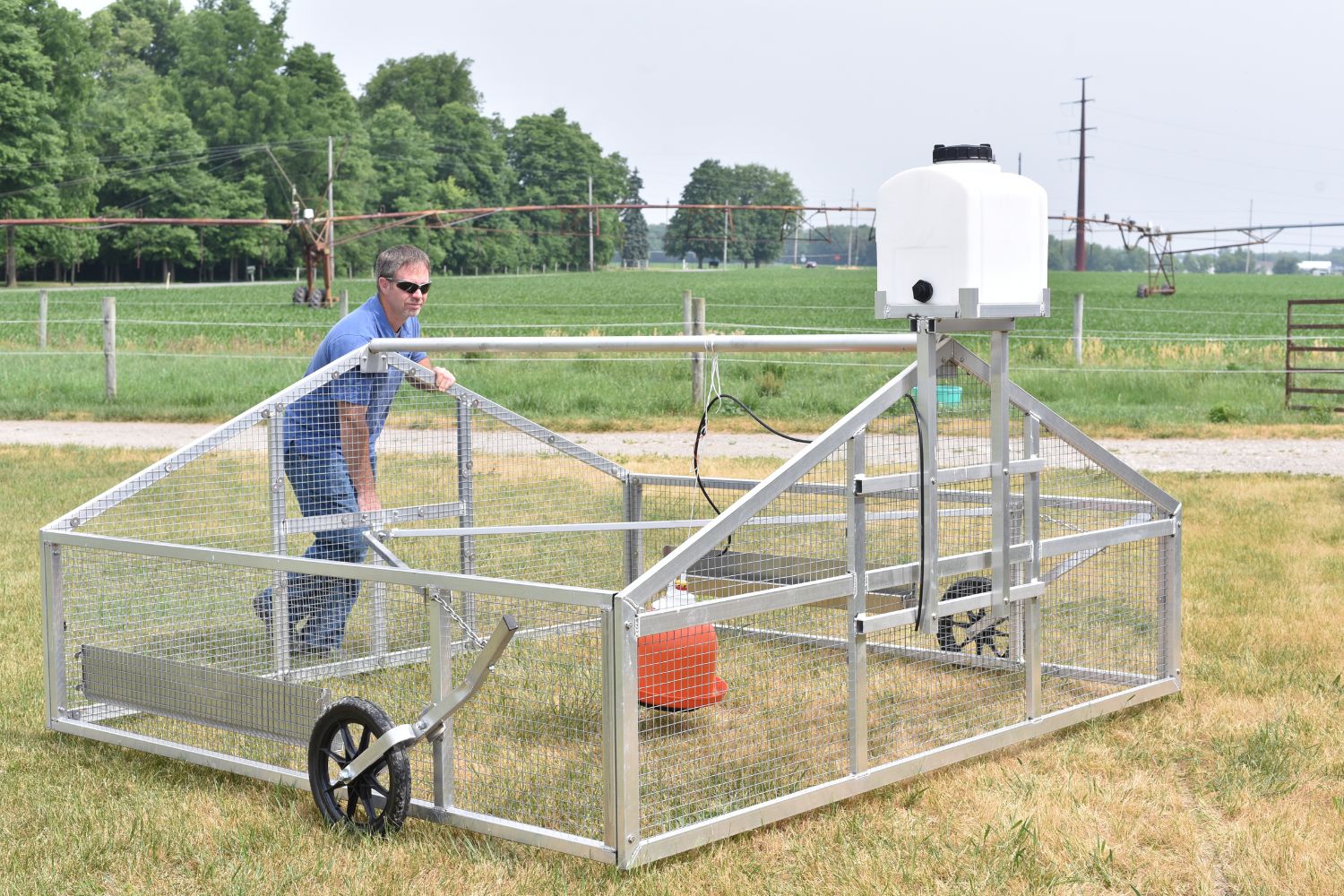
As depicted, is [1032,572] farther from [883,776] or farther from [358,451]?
[358,451]

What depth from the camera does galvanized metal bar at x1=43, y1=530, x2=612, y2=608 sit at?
13.7 ft

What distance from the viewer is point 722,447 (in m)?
15.1

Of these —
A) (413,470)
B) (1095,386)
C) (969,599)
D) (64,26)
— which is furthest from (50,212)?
(969,599)

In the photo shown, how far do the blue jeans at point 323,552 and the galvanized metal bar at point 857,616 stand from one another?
2252mm

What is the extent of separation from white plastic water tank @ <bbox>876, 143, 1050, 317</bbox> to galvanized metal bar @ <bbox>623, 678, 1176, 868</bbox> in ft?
4.98

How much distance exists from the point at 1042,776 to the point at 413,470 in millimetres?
4635

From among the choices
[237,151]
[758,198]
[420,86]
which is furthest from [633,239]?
[237,151]

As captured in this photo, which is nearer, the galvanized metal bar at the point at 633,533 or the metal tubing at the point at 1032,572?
the metal tubing at the point at 1032,572

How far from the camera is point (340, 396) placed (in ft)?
21.8

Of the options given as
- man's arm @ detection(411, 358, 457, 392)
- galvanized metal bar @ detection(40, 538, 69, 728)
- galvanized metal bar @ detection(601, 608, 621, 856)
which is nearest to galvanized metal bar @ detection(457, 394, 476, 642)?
man's arm @ detection(411, 358, 457, 392)

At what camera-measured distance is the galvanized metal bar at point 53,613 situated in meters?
5.61

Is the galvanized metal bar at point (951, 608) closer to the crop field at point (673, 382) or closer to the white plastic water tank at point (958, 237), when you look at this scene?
the white plastic water tank at point (958, 237)

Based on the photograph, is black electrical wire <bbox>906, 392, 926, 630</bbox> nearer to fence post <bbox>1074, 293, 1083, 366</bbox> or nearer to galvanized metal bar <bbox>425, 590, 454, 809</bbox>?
galvanized metal bar <bbox>425, 590, 454, 809</bbox>

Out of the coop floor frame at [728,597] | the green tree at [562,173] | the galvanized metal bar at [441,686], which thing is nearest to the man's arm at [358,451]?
the coop floor frame at [728,597]
